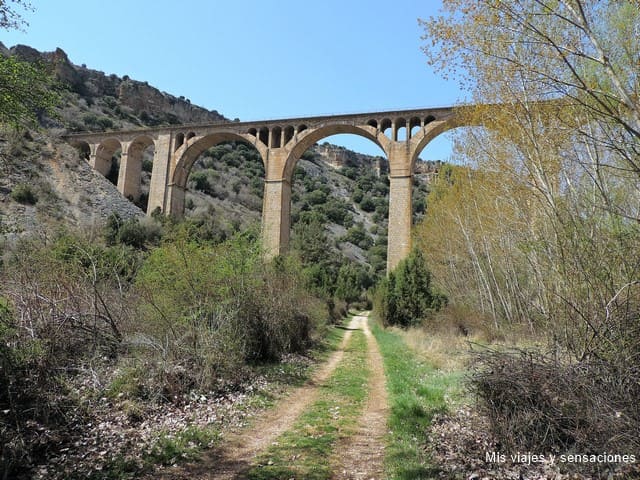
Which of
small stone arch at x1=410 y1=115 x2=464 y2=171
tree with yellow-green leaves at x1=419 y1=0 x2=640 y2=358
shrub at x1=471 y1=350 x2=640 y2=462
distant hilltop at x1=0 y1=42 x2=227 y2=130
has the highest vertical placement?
distant hilltop at x1=0 y1=42 x2=227 y2=130

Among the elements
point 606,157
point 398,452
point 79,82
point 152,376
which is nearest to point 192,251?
point 152,376

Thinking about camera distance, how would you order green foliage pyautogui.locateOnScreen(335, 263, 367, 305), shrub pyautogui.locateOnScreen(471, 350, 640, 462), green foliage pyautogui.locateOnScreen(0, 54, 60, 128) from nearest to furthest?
shrub pyautogui.locateOnScreen(471, 350, 640, 462), green foliage pyautogui.locateOnScreen(0, 54, 60, 128), green foliage pyautogui.locateOnScreen(335, 263, 367, 305)

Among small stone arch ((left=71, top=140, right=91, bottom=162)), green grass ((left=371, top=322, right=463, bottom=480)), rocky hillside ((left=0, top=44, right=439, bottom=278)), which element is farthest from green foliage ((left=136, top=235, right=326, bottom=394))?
small stone arch ((left=71, top=140, right=91, bottom=162))

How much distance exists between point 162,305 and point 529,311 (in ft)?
18.3

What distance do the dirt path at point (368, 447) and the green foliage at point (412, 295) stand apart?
32.0 ft

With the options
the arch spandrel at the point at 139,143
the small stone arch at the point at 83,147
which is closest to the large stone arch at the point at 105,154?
the small stone arch at the point at 83,147

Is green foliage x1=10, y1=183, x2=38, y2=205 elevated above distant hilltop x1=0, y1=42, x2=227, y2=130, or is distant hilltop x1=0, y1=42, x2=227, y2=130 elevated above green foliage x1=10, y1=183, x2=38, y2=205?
distant hilltop x1=0, y1=42, x2=227, y2=130

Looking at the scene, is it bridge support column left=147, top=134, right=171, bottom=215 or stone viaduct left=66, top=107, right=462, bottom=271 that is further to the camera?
bridge support column left=147, top=134, right=171, bottom=215

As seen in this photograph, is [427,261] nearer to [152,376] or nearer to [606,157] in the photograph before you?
[606,157]

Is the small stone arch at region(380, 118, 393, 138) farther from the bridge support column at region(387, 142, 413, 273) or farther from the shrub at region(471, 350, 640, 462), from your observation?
the shrub at region(471, 350, 640, 462)

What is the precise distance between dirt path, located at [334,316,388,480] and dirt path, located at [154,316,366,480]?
2.76 feet

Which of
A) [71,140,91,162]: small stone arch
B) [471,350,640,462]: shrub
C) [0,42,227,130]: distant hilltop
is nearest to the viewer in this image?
[471,350,640,462]: shrub

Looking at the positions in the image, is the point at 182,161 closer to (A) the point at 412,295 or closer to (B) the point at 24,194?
(B) the point at 24,194

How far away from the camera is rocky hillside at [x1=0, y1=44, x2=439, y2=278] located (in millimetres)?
22422
